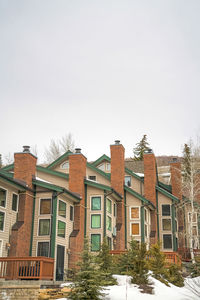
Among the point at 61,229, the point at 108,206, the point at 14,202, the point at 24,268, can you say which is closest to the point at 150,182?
the point at 108,206

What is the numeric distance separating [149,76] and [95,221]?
10.6 meters

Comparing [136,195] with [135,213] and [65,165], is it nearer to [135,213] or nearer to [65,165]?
[135,213]

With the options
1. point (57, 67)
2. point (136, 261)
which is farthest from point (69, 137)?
point (136, 261)

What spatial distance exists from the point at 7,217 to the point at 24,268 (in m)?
3.38

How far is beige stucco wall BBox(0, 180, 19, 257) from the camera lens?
1898cm

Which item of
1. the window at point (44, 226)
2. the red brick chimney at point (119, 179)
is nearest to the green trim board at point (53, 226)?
the window at point (44, 226)

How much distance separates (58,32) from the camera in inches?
691

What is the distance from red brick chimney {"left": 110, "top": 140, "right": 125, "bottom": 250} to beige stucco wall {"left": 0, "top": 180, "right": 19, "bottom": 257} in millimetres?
8991

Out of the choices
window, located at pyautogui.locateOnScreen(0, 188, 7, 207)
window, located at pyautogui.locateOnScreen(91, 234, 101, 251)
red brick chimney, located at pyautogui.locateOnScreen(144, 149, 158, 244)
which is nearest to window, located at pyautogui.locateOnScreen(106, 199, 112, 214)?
window, located at pyautogui.locateOnScreen(91, 234, 101, 251)

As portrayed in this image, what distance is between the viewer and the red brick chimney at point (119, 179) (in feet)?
86.9

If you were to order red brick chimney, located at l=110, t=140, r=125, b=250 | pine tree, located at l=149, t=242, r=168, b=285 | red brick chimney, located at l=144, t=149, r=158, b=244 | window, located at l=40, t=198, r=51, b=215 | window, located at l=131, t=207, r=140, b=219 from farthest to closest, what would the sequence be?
red brick chimney, located at l=144, t=149, r=158, b=244 → window, located at l=131, t=207, r=140, b=219 → red brick chimney, located at l=110, t=140, r=125, b=250 → window, located at l=40, t=198, r=51, b=215 → pine tree, located at l=149, t=242, r=168, b=285

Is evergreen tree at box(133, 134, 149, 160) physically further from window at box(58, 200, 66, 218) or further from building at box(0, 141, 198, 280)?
window at box(58, 200, 66, 218)

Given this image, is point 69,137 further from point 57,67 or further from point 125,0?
point 125,0

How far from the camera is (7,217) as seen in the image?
63.8ft
